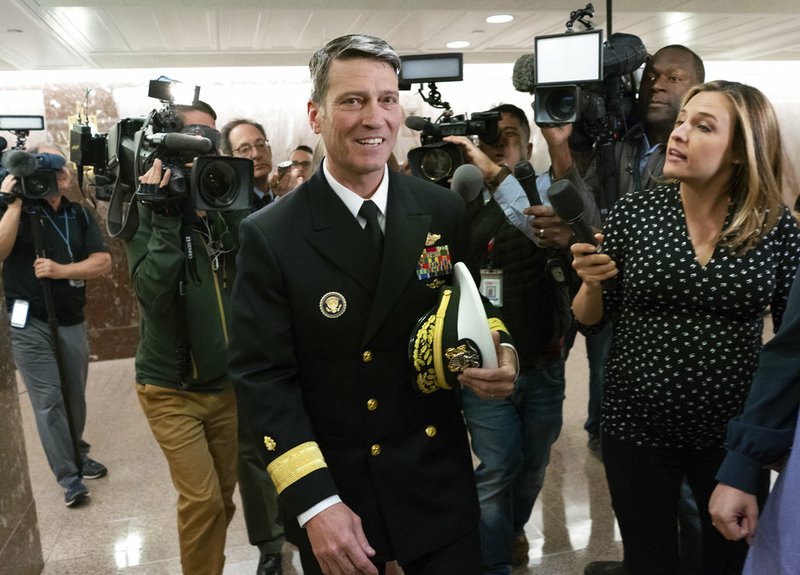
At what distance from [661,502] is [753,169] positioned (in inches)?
33.3

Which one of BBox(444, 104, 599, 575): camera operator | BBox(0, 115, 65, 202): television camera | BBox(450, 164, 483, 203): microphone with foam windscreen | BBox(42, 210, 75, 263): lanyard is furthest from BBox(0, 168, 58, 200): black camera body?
BBox(450, 164, 483, 203): microphone with foam windscreen

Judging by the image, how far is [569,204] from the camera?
1854 mm

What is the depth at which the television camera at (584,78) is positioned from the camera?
229 centimetres

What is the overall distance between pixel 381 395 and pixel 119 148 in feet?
4.75

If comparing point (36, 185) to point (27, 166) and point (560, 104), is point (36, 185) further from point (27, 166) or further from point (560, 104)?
point (560, 104)

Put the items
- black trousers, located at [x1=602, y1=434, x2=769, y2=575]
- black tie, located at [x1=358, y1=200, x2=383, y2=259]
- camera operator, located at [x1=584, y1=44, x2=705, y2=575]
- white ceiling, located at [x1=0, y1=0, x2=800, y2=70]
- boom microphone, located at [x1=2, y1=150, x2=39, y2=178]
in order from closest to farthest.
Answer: black tie, located at [x1=358, y1=200, x2=383, y2=259]
black trousers, located at [x1=602, y1=434, x2=769, y2=575]
camera operator, located at [x1=584, y1=44, x2=705, y2=575]
boom microphone, located at [x1=2, y1=150, x2=39, y2=178]
white ceiling, located at [x1=0, y1=0, x2=800, y2=70]

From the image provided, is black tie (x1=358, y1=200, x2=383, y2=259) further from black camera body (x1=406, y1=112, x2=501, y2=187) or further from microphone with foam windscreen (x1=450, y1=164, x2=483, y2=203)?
black camera body (x1=406, y1=112, x2=501, y2=187)

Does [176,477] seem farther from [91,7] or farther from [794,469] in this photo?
[91,7]

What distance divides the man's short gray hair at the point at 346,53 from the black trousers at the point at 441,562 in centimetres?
95

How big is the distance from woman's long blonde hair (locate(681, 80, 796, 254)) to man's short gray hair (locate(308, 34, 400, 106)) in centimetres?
87

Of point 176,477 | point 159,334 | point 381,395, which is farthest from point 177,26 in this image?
point 381,395

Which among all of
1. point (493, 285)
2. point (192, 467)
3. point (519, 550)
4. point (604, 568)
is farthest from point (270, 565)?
point (493, 285)

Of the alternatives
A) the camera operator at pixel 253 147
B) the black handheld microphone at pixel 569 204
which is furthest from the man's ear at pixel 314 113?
the camera operator at pixel 253 147

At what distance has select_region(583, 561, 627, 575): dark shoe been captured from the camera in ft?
9.11
